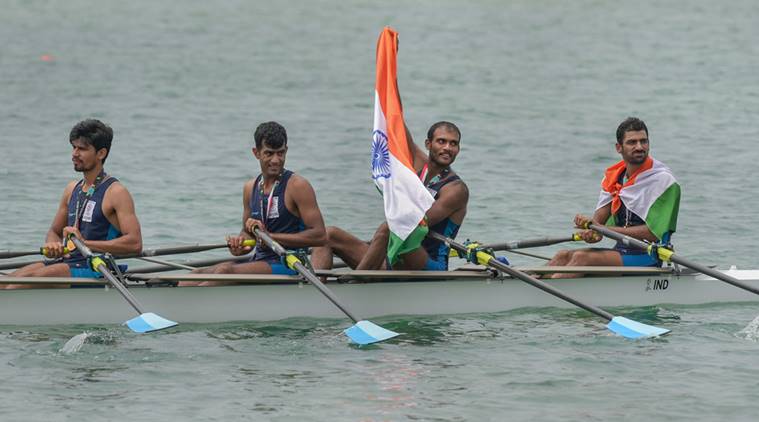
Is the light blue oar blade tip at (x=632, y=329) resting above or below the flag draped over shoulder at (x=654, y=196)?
below

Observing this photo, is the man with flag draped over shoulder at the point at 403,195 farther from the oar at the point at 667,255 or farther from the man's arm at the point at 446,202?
the oar at the point at 667,255

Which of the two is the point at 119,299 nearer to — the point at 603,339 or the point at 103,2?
the point at 603,339

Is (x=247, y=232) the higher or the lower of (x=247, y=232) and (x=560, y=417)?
the higher

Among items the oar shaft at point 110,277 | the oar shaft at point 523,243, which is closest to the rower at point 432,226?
the oar shaft at point 523,243

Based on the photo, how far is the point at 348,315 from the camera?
42.8 ft

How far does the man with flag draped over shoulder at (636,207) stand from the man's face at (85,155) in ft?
15.3

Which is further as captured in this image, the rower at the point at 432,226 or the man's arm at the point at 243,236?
the rower at the point at 432,226

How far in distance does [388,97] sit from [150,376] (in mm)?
3756

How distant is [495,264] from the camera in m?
13.7

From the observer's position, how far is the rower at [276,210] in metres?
13.3

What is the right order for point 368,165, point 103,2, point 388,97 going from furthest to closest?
point 103,2 < point 368,165 < point 388,97

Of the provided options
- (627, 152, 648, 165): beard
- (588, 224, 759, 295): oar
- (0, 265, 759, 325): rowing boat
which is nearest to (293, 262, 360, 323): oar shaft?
(0, 265, 759, 325): rowing boat

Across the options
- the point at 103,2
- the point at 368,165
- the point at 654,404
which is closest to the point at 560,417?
the point at 654,404

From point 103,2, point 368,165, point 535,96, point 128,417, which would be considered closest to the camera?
point 128,417
